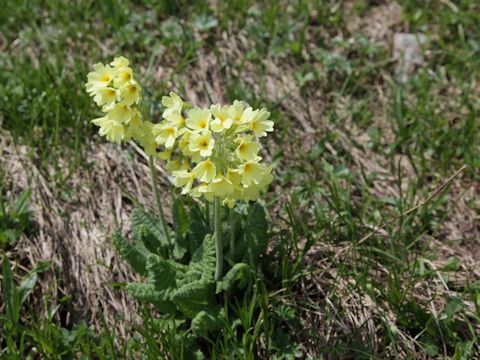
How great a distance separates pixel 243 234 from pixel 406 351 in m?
0.80

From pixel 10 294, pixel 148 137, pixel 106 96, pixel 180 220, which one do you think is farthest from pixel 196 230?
pixel 10 294

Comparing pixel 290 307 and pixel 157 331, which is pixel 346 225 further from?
pixel 157 331

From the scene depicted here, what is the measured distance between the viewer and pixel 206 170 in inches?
80.2

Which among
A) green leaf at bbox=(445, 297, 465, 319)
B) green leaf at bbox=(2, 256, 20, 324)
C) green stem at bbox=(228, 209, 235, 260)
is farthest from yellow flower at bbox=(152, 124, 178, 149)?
green leaf at bbox=(445, 297, 465, 319)

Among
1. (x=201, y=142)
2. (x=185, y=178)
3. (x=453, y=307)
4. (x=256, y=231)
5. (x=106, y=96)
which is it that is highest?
(x=106, y=96)

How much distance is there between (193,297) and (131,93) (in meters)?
0.82

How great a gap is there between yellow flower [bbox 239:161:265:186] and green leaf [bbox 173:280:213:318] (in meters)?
0.57

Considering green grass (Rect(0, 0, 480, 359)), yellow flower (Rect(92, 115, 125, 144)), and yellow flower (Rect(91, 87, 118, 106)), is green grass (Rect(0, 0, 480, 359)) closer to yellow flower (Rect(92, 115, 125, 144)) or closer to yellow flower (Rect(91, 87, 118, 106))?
yellow flower (Rect(92, 115, 125, 144))

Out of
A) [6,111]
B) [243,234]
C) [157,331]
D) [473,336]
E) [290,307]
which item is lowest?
[473,336]

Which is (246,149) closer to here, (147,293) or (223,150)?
(223,150)

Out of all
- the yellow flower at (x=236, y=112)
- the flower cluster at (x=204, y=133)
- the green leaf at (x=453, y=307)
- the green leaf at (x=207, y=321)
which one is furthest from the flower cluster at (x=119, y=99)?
the green leaf at (x=453, y=307)

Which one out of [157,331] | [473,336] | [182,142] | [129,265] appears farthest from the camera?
[129,265]

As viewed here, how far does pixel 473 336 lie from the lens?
2.58m

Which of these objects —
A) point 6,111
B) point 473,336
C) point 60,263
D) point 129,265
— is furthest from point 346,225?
point 6,111
